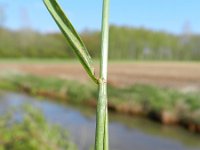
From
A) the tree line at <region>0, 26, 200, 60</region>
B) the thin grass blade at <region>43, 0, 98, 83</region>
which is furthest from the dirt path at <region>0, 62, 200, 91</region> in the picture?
the tree line at <region>0, 26, 200, 60</region>

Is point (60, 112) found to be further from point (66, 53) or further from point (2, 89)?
point (66, 53)

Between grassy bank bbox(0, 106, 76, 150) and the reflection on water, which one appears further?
the reflection on water

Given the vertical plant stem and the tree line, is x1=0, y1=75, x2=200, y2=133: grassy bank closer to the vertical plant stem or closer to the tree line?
the vertical plant stem

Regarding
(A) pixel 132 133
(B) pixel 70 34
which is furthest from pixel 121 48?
(B) pixel 70 34

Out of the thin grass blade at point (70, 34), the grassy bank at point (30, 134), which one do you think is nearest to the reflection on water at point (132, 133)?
the grassy bank at point (30, 134)

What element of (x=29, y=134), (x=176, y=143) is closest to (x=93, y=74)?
(x=29, y=134)
